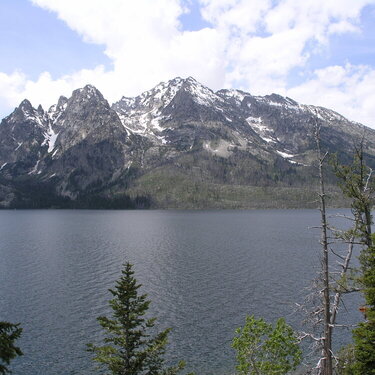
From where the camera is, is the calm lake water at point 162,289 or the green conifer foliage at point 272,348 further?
the calm lake water at point 162,289

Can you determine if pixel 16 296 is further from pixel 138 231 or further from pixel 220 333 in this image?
pixel 138 231

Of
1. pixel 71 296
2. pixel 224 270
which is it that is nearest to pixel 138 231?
pixel 224 270

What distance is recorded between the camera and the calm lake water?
48219 millimetres

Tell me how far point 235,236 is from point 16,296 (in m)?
105

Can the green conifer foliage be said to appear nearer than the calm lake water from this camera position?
Yes

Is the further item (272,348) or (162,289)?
(162,289)

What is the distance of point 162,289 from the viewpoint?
251 ft

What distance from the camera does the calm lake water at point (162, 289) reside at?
48.2 metres

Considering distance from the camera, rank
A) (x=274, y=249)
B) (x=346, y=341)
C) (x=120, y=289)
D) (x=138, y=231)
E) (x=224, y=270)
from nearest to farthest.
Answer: (x=120, y=289) < (x=346, y=341) < (x=224, y=270) < (x=274, y=249) < (x=138, y=231)

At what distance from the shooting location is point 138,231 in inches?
7151

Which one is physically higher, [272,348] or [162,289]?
[272,348]

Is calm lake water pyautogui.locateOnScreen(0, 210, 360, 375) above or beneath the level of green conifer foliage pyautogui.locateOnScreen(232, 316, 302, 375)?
beneath

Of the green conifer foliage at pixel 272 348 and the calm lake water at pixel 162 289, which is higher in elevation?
the green conifer foliage at pixel 272 348

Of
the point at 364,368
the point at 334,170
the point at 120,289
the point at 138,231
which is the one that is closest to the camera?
the point at 364,368
